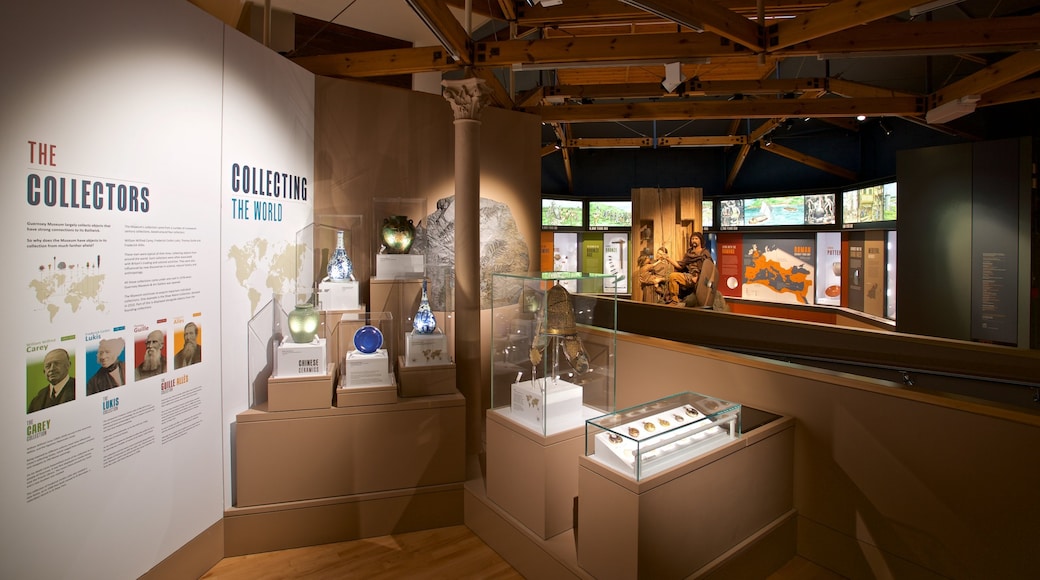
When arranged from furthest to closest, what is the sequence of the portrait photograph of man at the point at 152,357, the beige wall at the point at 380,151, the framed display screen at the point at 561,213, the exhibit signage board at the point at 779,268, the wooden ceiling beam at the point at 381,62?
the framed display screen at the point at 561,213
the exhibit signage board at the point at 779,268
the wooden ceiling beam at the point at 381,62
the beige wall at the point at 380,151
the portrait photograph of man at the point at 152,357

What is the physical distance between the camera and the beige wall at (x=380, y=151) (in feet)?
13.7

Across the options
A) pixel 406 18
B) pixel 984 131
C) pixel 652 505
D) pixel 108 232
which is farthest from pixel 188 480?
pixel 984 131

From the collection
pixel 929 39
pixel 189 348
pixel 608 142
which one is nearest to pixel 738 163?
pixel 608 142

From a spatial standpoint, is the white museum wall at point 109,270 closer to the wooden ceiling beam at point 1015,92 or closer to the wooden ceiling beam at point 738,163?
the wooden ceiling beam at point 1015,92

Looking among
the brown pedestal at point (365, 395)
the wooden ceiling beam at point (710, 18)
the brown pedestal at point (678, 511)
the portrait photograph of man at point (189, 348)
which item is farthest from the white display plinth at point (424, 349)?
the wooden ceiling beam at point (710, 18)

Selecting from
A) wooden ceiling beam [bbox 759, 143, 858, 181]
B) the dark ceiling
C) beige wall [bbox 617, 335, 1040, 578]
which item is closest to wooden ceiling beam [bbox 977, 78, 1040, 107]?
the dark ceiling

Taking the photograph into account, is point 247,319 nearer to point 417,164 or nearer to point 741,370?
point 417,164

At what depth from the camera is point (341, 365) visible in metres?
3.80

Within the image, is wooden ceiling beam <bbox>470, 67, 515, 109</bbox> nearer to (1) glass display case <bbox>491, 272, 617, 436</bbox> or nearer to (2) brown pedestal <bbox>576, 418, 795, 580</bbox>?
(1) glass display case <bbox>491, 272, 617, 436</bbox>

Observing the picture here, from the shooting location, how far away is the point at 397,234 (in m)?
4.20

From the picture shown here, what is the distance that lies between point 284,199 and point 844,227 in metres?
8.50

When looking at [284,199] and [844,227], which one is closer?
[284,199]

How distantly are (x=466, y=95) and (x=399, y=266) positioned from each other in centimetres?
137

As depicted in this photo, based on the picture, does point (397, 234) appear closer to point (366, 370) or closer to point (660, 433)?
point (366, 370)
